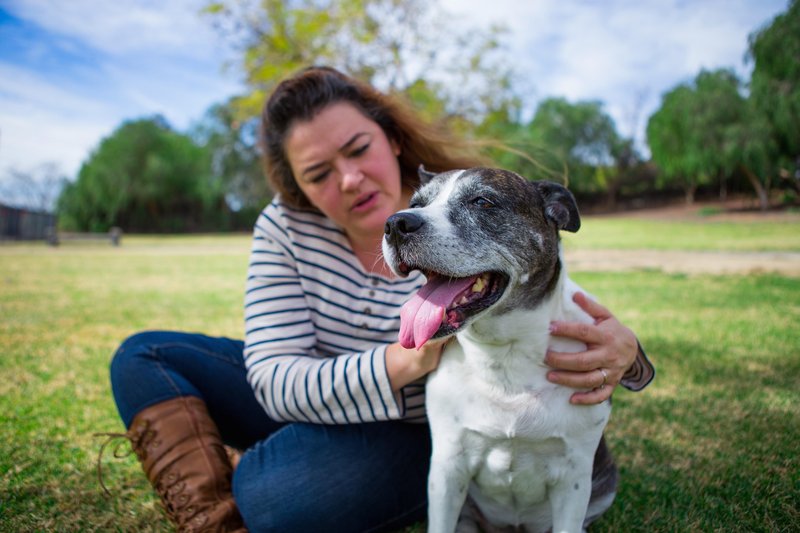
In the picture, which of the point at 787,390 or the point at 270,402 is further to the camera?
the point at 787,390

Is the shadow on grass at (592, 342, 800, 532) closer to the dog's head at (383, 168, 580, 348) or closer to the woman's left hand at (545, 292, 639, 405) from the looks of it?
A: the woman's left hand at (545, 292, 639, 405)

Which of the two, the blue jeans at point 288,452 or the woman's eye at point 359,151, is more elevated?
the woman's eye at point 359,151

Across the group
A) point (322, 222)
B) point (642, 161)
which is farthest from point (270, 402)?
point (642, 161)

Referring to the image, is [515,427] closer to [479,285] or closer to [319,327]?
[479,285]

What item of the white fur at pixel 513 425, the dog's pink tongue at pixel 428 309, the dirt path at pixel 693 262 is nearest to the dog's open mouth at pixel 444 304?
the dog's pink tongue at pixel 428 309

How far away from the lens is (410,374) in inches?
82.5

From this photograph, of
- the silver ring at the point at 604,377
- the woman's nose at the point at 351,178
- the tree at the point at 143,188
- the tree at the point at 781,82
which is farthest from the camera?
the tree at the point at 143,188

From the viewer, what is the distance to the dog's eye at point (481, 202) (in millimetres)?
2018

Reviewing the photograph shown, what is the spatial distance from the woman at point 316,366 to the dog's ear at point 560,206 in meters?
0.33

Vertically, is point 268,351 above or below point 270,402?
above

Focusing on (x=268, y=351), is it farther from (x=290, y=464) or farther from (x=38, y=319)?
(x=38, y=319)

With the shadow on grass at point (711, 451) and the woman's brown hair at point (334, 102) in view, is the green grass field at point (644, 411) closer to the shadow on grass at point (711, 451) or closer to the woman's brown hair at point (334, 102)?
the shadow on grass at point (711, 451)

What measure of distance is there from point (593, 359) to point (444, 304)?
0.61 meters

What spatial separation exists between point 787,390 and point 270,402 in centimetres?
345
